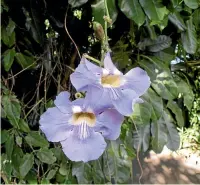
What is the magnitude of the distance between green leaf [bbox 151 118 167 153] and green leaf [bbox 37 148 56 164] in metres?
0.33

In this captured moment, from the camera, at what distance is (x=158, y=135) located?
1146 millimetres

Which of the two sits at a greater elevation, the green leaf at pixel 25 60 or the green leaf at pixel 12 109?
the green leaf at pixel 25 60

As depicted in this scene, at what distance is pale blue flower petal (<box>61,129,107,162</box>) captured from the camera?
42cm

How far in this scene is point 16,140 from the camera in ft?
3.47

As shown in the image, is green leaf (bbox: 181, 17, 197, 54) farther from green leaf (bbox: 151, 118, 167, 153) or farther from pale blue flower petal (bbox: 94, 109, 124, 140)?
pale blue flower petal (bbox: 94, 109, 124, 140)

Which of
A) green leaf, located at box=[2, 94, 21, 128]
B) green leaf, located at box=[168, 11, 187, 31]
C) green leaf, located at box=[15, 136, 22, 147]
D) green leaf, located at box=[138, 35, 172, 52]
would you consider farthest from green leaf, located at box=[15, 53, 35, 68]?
green leaf, located at box=[168, 11, 187, 31]

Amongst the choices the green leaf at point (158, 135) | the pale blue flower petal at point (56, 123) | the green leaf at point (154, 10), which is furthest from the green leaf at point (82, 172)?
the pale blue flower petal at point (56, 123)

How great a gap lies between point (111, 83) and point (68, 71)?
779 mm

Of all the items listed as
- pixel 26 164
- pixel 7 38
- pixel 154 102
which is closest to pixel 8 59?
pixel 7 38

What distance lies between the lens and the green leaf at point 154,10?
2.45ft

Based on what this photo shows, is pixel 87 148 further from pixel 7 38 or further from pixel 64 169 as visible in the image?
pixel 64 169

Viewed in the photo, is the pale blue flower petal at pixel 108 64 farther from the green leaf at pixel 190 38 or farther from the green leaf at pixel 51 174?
the green leaf at pixel 51 174

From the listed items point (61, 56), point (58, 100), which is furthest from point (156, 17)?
point (61, 56)

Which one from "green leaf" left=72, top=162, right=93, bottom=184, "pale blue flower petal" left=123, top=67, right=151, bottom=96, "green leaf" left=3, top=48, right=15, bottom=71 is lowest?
"green leaf" left=72, top=162, right=93, bottom=184
